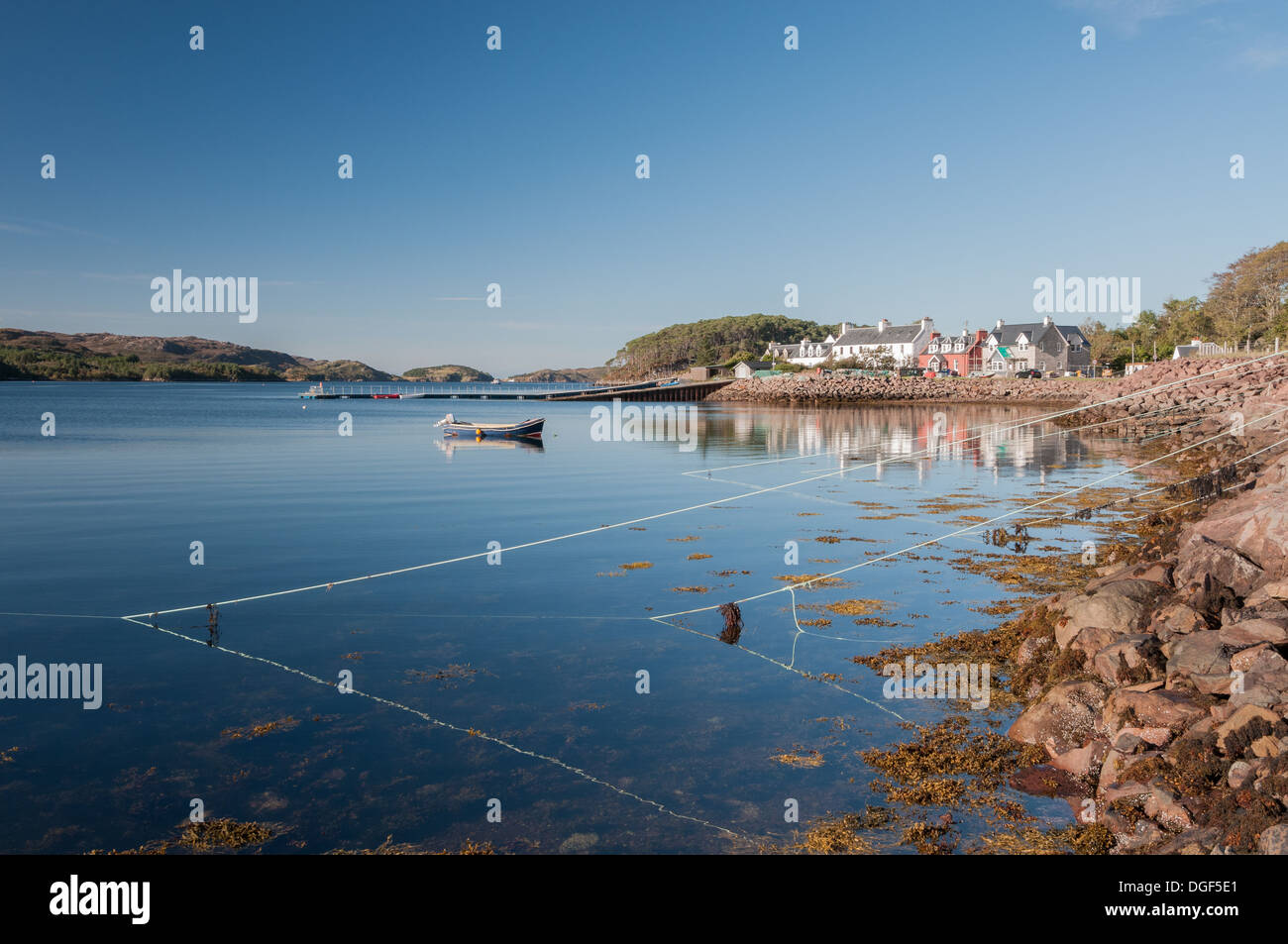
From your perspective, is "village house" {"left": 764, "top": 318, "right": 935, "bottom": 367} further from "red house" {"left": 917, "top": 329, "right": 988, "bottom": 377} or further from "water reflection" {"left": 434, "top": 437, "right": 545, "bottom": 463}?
"water reflection" {"left": 434, "top": 437, "right": 545, "bottom": 463}

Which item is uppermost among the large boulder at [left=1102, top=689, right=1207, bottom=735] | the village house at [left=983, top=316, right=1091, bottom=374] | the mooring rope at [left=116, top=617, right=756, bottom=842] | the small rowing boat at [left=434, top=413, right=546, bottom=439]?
the village house at [left=983, top=316, right=1091, bottom=374]

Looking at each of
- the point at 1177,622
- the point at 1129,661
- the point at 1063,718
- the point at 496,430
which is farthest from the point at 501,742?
the point at 496,430

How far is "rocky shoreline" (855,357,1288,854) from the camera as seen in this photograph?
684cm

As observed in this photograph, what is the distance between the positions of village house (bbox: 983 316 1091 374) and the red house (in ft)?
24.8

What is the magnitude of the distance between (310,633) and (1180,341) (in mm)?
129419

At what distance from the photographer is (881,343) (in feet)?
570

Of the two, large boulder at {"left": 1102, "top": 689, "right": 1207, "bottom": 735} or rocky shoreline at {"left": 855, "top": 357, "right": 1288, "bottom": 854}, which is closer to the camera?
rocky shoreline at {"left": 855, "top": 357, "right": 1288, "bottom": 854}

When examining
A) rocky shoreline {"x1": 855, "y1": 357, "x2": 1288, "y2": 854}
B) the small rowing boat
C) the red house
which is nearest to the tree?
the red house

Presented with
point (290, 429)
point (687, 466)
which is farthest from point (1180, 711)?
point (290, 429)

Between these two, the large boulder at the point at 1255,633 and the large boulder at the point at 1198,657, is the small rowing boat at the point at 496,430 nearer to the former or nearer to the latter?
the large boulder at the point at 1198,657

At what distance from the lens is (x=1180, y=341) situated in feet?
371

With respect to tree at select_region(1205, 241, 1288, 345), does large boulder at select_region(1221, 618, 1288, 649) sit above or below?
below

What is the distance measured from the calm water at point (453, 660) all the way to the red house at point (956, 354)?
12968 centimetres
